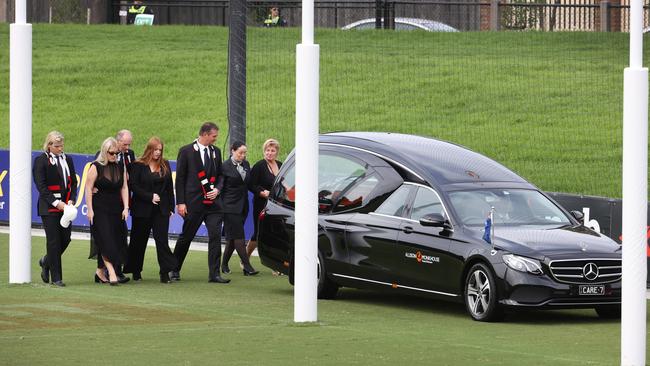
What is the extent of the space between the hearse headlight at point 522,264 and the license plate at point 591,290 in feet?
1.36

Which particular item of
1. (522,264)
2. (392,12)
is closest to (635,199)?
(522,264)

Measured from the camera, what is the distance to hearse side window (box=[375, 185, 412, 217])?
53.2 feet

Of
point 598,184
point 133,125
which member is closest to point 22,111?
point 598,184

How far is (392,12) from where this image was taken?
36.6 metres

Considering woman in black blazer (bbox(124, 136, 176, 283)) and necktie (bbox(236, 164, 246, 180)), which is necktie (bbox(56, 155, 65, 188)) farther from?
necktie (bbox(236, 164, 246, 180))

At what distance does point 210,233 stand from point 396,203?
292 centimetres

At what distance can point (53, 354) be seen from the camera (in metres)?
12.0

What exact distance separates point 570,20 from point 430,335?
18389 mm

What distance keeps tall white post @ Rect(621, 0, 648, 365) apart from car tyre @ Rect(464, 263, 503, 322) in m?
3.51

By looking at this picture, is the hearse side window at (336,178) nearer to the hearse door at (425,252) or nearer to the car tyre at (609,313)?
the hearse door at (425,252)

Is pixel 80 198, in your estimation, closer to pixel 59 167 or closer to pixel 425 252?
pixel 59 167

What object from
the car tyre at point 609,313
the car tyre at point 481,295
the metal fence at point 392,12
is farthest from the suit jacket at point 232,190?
the metal fence at point 392,12

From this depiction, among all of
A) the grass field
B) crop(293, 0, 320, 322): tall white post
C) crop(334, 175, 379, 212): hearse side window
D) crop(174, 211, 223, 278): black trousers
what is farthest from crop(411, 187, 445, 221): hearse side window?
the grass field

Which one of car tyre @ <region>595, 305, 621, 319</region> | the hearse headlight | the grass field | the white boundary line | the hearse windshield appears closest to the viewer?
the hearse headlight
